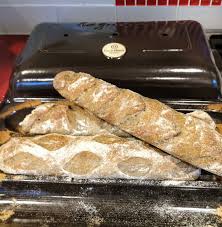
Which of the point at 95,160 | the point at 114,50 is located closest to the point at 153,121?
the point at 95,160

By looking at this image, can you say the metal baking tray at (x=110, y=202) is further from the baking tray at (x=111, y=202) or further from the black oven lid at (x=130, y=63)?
the black oven lid at (x=130, y=63)

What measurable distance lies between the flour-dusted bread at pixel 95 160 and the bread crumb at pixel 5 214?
0.09m

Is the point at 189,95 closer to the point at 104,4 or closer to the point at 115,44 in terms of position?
the point at 115,44

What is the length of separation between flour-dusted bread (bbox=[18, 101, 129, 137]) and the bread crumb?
194 mm

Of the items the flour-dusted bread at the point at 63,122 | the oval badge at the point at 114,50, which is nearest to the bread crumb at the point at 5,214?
the flour-dusted bread at the point at 63,122

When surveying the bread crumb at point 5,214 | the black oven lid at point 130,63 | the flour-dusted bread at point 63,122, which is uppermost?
the black oven lid at point 130,63

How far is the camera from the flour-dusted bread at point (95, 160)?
0.73m

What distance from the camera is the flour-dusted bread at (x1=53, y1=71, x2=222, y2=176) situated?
702mm

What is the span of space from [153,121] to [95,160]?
15cm

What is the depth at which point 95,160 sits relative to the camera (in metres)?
0.73

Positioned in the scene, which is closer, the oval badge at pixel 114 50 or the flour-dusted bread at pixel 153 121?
the flour-dusted bread at pixel 153 121

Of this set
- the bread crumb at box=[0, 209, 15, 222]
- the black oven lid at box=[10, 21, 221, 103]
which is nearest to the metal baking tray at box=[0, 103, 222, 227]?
the bread crumb at box=[0, 209, 15, 222]

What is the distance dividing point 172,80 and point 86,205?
403mm

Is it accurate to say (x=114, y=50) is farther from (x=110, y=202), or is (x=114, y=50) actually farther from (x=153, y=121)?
(x=110, y=202)
